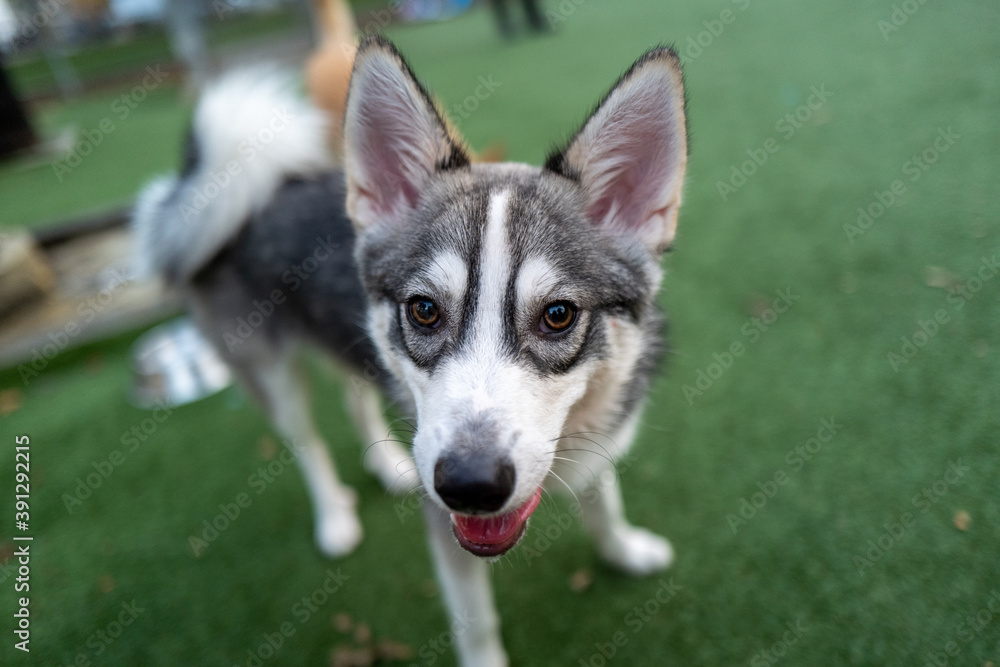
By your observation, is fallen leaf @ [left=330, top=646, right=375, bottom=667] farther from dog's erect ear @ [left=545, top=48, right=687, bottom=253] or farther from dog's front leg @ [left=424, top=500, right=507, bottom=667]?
dog's erect ear @ [left=545, top=48, right=687, bottom=253]

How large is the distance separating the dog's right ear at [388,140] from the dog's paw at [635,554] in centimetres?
167

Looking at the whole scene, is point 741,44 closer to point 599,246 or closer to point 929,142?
point 929,142

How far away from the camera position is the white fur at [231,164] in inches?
101

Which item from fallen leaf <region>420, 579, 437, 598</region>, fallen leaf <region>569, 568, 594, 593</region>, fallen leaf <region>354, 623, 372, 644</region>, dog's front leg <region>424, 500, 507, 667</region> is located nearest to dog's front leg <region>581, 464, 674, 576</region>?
fallen leaf <region>569, 568, 594, 593</region>

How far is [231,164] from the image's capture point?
2.57 m

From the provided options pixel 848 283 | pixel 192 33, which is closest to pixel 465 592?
pixel 848 283

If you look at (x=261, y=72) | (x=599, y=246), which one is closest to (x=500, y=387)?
(x=599, y=246)

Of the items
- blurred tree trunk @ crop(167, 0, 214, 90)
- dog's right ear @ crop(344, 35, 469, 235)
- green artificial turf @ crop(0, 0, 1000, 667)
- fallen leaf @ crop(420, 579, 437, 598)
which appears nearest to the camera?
dog's right ear @ crop(344, 35, 469, 235)

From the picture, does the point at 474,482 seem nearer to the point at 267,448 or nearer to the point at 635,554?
the point at 635,554

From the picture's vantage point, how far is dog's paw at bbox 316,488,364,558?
9.04 feet

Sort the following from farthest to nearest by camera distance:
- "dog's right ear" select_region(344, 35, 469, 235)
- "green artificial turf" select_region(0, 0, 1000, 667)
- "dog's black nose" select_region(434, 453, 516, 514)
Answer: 1. "green artificial turf" select_region(0, 0, 1000, 667)
2. "dog's right ear" select_region(344, 35, 469, 235)
3. "dog's black nose" select_region(434, 453, 516, 514)

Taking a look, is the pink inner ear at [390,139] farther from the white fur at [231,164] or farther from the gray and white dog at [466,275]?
the white fur at [231,164]

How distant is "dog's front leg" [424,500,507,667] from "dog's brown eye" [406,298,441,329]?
26.2 inches

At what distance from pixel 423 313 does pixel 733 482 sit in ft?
6.13
